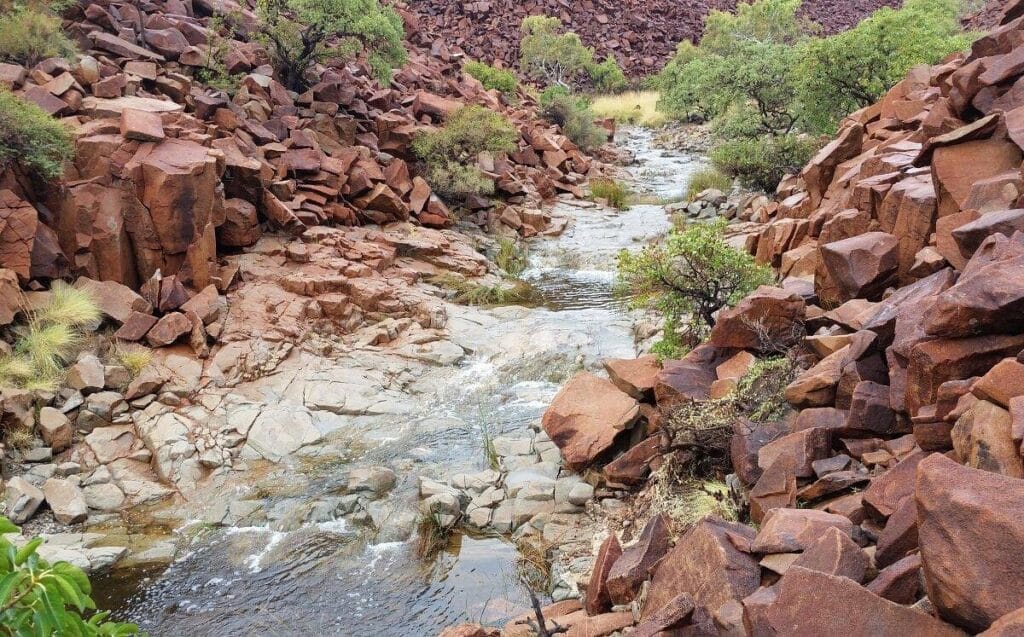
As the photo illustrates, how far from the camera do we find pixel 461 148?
699 inches

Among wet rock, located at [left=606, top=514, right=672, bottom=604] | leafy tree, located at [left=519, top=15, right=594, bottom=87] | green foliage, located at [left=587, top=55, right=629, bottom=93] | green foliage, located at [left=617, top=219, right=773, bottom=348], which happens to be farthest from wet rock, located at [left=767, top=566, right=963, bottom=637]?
green foliage, located at [left=587, top=55, right=629, bottom=93]

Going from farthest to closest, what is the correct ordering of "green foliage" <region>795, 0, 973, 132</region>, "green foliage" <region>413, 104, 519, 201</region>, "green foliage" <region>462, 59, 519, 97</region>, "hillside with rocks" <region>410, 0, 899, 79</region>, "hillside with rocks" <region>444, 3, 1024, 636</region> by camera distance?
"hillside with rocks" <region>410, 0, 899, 79</region>
"green foliage" <region>462, 59, 519, 97</region>
"green foliage" <region>413, 104, 519, 201</region>
"green foliage" <region>795, 0, 973, 132</region>
"hillside with rocks" <region>444, 3, 1024, 636</region>

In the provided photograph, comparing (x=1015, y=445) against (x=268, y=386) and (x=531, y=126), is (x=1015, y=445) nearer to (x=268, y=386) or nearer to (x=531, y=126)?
(x=268, y=386)

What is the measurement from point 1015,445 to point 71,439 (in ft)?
30.2

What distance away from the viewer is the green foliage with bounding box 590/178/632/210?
66.8 ft

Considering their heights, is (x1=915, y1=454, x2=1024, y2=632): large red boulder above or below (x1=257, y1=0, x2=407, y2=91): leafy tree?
below

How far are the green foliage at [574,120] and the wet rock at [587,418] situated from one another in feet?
66.1

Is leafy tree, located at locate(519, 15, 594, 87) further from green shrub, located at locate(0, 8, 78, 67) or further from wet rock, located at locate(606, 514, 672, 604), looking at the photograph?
wet rock, located at locate(606, 514, 672, 604)

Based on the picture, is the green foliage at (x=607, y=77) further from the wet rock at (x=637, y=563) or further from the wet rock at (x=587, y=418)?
the wet rock at (x=637, y=563)

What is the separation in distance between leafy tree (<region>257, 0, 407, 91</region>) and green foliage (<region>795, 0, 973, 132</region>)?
9.90 m

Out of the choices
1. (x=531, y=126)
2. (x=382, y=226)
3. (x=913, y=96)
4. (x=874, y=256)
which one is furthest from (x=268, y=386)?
(x=531, y=126)

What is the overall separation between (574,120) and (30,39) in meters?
18.1

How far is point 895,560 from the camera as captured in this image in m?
3.22

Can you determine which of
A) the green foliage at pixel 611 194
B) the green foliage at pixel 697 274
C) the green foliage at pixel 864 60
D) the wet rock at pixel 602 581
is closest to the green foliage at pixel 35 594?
the wet rock at pixel 602 581
